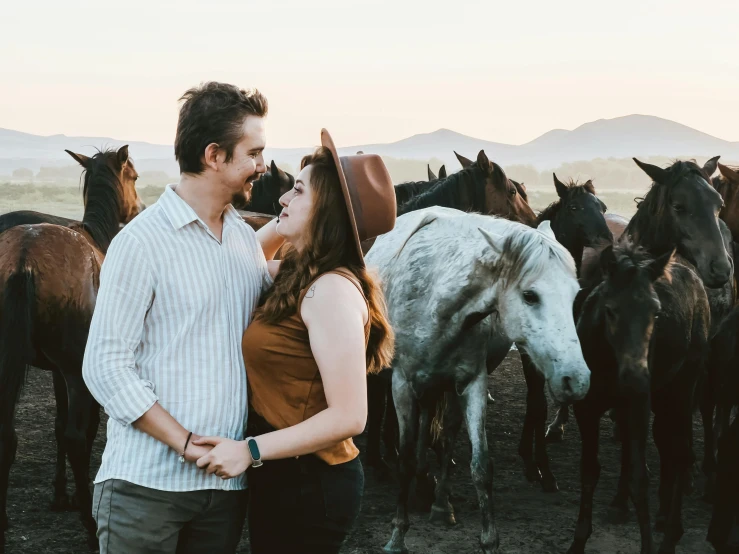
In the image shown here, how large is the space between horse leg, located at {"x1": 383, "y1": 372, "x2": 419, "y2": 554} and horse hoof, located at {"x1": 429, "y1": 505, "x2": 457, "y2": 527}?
0.47 metres

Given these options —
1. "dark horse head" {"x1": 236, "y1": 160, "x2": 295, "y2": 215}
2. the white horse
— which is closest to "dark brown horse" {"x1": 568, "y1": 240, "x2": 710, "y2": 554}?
the white horse

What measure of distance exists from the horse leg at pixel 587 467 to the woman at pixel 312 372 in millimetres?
2671

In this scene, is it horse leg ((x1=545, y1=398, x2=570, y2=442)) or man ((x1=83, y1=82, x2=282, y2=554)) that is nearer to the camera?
man ((x1=83, y1=82, x2=282, y2=554))

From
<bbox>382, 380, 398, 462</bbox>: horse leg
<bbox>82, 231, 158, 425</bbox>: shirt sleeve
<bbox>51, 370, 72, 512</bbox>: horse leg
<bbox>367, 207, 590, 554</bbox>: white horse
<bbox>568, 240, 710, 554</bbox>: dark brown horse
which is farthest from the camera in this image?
<bbox>382, 380, 398, 462</bbox>: horse leg

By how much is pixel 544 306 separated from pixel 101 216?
11.9ft

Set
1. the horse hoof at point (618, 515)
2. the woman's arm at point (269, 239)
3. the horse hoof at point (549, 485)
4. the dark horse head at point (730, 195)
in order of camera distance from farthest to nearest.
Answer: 1. the dark horse head at point (730, 195)
2. the horse hoof at point (549, 485)
3. the horse hoof at point (618, 515)
4. the woman's arm at point (269, 239)

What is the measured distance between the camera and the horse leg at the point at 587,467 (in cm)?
452

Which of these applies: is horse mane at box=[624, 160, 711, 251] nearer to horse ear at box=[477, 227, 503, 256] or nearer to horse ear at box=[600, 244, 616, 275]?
horse ear at box=[600, 244, 616, 275]

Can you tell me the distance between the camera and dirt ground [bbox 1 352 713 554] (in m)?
4.80

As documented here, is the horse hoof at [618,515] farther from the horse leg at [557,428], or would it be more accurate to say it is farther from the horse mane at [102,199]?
the horse mane at [102,199]

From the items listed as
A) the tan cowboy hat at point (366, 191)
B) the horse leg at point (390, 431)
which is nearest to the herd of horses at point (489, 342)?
the horse leg at point (390, 431)

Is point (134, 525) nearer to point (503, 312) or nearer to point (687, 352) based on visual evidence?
point (503, 312)

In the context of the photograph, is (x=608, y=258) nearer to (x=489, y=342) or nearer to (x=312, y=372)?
(x=489, y=342)

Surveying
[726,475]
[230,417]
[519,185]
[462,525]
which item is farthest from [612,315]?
[519,185]
